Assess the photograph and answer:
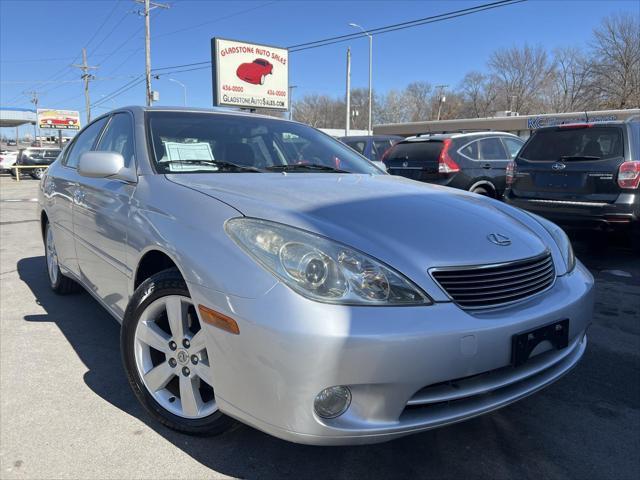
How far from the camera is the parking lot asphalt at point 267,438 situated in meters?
2.09

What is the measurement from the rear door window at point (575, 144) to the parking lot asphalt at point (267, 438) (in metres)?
2.88

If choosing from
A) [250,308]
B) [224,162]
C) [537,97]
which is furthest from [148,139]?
[537,97]

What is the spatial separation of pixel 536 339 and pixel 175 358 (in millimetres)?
1514

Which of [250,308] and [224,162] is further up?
[224,162]

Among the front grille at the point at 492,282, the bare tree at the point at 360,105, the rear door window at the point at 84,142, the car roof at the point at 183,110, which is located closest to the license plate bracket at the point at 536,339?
the front grille at the point at 492,282

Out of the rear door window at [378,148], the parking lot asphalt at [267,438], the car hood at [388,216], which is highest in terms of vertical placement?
the rear door window at [378,148]

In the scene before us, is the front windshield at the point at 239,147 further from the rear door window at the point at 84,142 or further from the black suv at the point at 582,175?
the black suv at the point at 582,175

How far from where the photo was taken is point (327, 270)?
5.82 ft

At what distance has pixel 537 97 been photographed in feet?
194

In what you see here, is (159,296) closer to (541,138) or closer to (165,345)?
(165,345)

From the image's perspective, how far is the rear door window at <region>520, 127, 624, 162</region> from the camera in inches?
216

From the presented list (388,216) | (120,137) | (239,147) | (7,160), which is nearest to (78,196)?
(120,137)

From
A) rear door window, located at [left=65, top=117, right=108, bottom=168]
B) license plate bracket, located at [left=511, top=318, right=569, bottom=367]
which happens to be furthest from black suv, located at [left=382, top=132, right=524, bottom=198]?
license plate bracket, located at [left=511, top=318, right=569, bottom=367]

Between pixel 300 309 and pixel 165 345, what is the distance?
2.88ft
